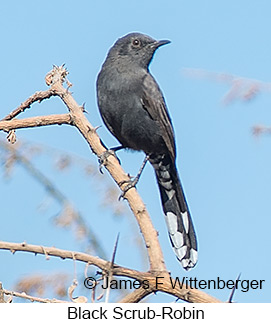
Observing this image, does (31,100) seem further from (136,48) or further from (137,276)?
(136,48)

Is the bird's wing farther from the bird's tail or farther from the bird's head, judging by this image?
the bird's head

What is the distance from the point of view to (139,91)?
5.71 meters

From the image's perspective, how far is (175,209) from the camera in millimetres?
5660

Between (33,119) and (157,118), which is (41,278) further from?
(157,118)

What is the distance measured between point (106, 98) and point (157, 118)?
462 millimetres

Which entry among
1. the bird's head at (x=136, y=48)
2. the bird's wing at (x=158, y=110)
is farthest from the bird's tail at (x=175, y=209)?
the bird's head at (x=136, y=48)

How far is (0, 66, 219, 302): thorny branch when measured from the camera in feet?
9.18

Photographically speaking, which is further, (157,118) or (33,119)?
(157,118)

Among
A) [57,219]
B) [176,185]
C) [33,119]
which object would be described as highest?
[176,185]

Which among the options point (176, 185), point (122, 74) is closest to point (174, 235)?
point (176, 185)

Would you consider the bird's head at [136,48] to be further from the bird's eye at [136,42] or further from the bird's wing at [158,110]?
the bird's wing at [158,110]

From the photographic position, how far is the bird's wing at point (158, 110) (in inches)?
224

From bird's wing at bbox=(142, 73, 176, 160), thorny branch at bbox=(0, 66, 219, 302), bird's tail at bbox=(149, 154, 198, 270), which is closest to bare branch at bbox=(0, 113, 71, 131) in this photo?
thorny branch at bbox=(0, 66, 219, 302)
